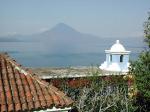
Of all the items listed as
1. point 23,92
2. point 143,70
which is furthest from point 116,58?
point 23,92

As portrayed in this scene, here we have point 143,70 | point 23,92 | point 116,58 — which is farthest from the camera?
point 116,58

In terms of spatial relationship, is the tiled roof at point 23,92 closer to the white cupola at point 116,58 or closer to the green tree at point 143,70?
the green tree at point 143,70

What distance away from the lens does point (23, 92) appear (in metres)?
13.3

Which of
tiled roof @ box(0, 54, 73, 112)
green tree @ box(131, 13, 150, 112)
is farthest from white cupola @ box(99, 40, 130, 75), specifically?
tiled roof @ box(0, 54, 73, 112)

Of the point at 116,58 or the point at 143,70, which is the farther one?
the point at 116,58

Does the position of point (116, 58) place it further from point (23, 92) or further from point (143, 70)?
point (23, 92)

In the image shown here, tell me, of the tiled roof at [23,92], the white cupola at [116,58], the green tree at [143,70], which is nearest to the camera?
the tiled roof at [23,92]

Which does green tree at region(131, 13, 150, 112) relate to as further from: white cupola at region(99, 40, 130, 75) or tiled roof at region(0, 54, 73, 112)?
white cupola at region(99, 40, 130, 75)

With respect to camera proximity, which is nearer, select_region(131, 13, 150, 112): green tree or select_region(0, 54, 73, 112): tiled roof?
select_region(0, 54, 73, 112): tiled roof

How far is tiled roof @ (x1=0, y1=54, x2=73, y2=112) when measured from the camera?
12.7m

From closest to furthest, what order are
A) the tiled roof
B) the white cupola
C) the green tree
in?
the tiled roof → the green tree → the white cupola

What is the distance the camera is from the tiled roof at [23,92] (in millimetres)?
12672

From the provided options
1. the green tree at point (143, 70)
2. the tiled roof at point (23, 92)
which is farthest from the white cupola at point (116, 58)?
the tiled roof at point (23, 92)

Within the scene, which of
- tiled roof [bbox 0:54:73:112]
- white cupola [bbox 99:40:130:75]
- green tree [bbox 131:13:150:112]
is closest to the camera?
tiled roof [bbox 0:54:73:112]
